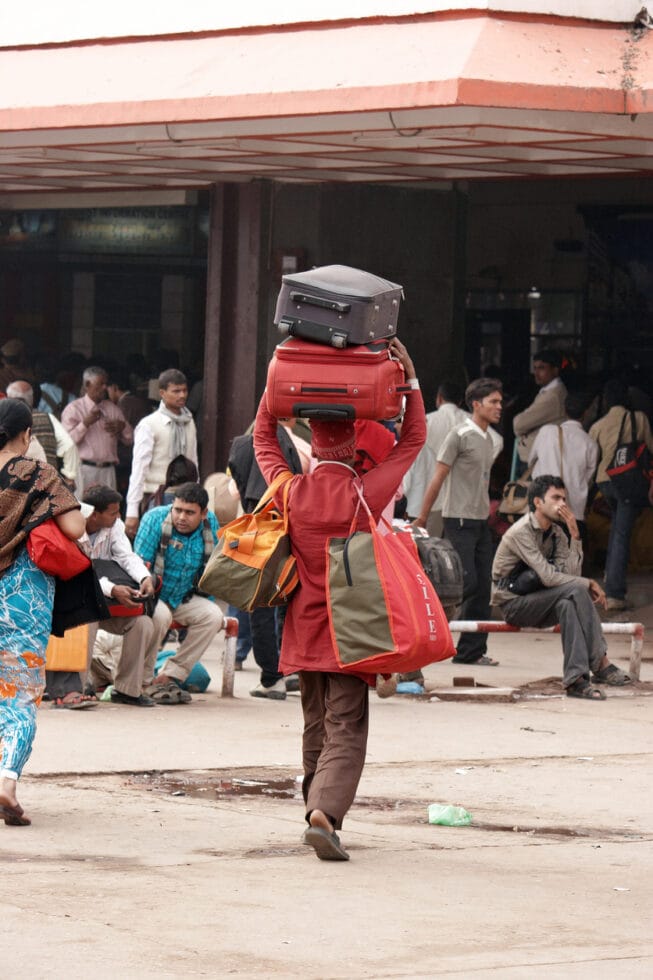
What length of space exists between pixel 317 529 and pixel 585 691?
4.63 m

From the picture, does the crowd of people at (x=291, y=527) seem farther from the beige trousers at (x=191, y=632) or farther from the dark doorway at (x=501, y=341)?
the dark doorway at (x=501, y=341)

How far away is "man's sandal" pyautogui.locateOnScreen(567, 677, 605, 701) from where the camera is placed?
36.2 ft

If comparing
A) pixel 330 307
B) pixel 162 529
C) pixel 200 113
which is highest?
pixel 200 113

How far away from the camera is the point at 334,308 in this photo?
21.8ft

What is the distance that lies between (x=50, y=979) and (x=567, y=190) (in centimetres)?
1508

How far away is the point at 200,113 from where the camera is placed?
12.6 meters

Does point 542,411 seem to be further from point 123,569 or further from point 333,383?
point 333,383

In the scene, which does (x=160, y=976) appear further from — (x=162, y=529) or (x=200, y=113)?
(x=200, y=113)

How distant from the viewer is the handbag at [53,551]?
23.7ft

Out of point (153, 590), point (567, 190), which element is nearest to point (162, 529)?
point (153, 590)

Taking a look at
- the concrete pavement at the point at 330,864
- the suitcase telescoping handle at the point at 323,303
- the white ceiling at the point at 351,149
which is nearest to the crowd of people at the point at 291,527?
the concrete pavement at the point at 330,864

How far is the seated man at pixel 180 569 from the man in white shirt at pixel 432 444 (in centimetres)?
388

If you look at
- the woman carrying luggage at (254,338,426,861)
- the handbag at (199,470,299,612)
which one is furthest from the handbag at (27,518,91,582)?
the woman carrying luggage at (254,338,426,861)

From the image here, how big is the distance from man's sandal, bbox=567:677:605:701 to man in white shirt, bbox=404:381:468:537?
3.39 metres
